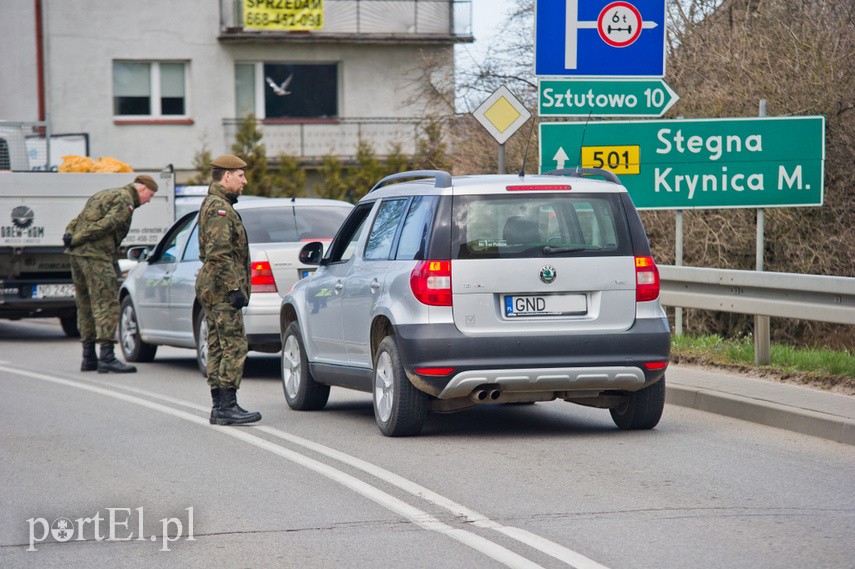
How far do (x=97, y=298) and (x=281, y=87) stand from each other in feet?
68.1

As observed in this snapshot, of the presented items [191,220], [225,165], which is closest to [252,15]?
[191,220]

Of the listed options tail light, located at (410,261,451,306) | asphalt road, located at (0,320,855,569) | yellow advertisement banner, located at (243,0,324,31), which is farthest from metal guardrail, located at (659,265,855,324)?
yellow advertisement banner, located at (243,0,324,31)

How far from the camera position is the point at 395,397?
9.33 metres

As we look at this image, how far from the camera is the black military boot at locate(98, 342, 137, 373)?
14711 mm

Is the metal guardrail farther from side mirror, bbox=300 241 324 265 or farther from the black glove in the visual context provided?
the black glove

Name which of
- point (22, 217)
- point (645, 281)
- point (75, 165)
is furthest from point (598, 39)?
point (75, 165)

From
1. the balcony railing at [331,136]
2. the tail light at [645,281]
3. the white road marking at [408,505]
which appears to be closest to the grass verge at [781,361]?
the tail light at [645,281]

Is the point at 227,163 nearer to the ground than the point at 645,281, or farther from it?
farther from it

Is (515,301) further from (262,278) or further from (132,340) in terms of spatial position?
(132,340)

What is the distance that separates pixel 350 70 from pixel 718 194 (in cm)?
2225

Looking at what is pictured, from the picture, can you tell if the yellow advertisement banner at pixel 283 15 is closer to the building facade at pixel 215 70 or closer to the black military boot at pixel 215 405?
the building facade at pixel 215 70

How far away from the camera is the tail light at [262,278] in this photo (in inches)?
526

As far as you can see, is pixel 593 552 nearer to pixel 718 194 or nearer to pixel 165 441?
pixel 165 441

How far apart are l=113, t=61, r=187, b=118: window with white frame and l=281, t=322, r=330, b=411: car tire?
23464 mm
